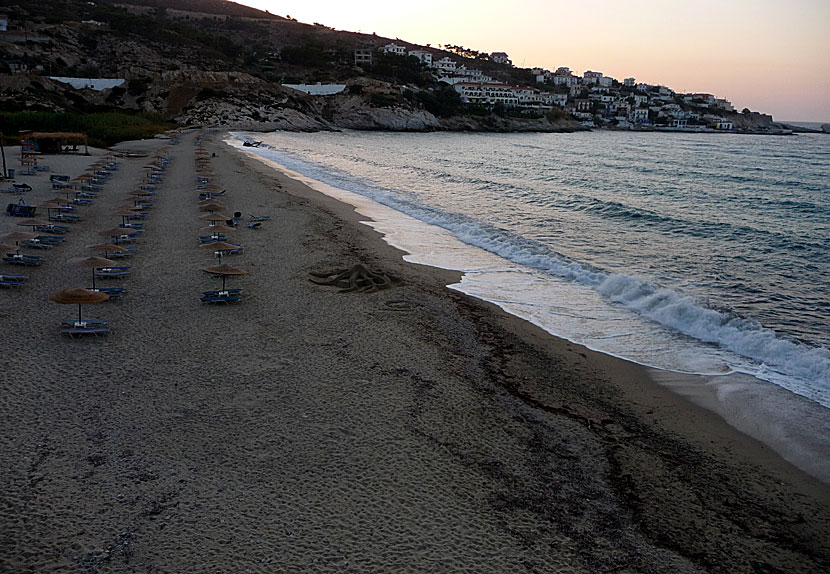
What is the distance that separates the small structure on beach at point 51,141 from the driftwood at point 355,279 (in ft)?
96.4

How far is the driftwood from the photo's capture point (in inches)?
552

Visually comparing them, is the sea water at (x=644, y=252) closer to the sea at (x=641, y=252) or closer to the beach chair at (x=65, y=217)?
the sea at (x=641, y=252)

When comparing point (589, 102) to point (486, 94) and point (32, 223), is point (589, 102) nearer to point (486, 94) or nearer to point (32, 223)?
point (486, 94)

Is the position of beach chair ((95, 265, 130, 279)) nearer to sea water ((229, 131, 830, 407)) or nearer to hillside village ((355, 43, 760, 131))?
sea water ((229, 131, 830, 407))

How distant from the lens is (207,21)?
15875cm

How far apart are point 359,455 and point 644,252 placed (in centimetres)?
1534

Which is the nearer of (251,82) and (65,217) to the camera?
(65,217)

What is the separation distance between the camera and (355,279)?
47.0 feet

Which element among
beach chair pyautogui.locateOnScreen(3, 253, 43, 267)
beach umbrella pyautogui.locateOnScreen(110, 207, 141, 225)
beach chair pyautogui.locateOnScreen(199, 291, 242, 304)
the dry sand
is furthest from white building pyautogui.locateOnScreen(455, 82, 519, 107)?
the dry sand

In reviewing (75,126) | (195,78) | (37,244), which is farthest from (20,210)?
(195,78)

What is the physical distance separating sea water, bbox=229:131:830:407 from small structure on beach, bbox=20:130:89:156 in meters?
13.8

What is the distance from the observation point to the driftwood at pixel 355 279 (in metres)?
14.0

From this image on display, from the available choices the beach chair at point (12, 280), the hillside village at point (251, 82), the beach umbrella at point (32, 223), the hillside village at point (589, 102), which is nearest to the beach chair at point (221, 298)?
the beach chair at point (12, 280)

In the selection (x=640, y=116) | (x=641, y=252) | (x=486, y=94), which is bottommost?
(x=641, y=252)
